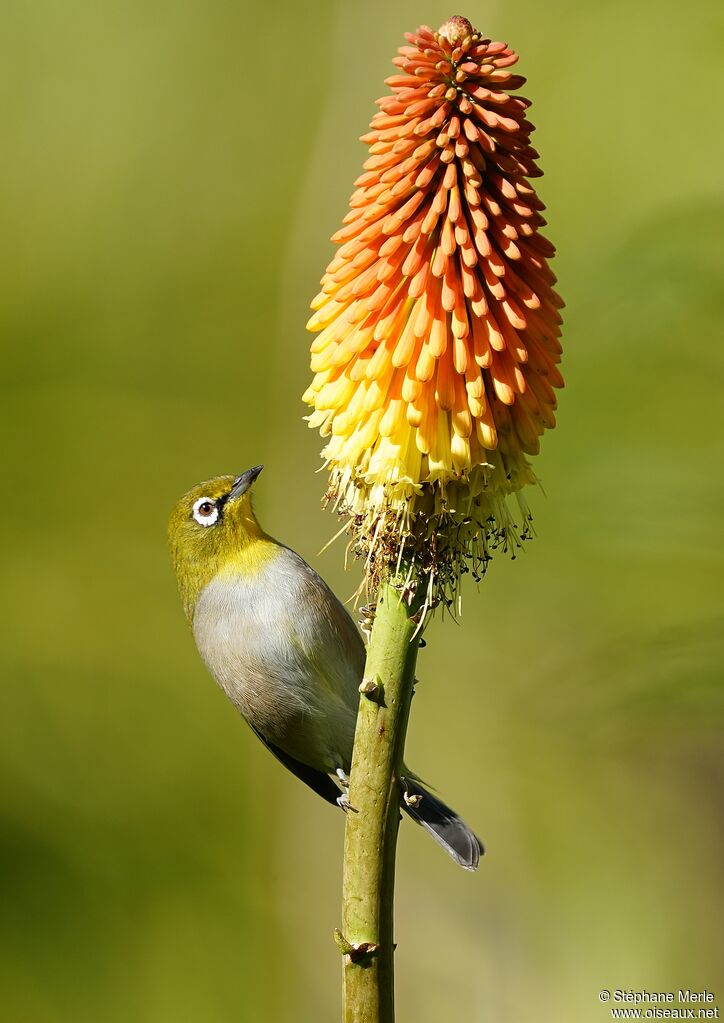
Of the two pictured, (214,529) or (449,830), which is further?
(214,529)

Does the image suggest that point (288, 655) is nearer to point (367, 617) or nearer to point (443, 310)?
point (367, 617)

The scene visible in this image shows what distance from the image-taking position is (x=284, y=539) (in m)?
Result: 7.50

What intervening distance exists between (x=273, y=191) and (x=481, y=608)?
3437 mm

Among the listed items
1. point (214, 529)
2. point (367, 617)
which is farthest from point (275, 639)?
point (367, 617)

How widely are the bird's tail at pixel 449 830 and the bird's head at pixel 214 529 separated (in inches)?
58.0

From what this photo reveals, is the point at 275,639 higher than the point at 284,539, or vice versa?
the point at 284,539

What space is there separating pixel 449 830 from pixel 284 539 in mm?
3073

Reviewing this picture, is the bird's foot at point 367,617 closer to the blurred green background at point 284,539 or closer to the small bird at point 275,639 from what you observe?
the blurred green background at point 284,539

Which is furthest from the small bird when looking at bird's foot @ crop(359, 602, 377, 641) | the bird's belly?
bird's foot @ crop(359, 602, 377, 641)

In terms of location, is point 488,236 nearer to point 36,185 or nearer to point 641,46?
point 641,46

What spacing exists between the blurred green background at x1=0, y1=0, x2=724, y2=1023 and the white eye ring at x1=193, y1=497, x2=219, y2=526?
5.96 ft

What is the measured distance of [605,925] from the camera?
5891 millimetres

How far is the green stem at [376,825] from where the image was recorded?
258 cm

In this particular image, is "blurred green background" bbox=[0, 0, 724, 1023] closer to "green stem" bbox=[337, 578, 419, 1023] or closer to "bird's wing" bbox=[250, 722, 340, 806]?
"bird's wing" bbox=[250, 722, 340, 806]
